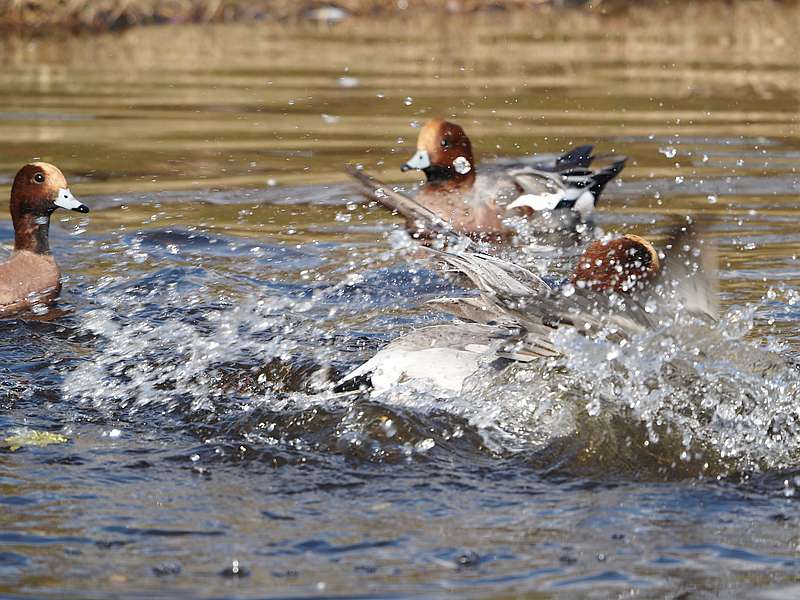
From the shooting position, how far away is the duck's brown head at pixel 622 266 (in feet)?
16.2

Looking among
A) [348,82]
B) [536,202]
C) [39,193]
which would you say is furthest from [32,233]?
[348,82]

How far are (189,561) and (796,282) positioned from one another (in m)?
4.15

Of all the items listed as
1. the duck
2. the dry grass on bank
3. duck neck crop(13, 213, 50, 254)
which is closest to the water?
duck neck crop(13, 213, 50, 254)

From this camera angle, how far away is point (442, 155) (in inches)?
338

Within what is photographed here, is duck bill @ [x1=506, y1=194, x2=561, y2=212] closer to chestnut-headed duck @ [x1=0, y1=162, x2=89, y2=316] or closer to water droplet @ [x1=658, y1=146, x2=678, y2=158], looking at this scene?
water droplet @ [x1=658, y1=146, x2=678, y2=158]

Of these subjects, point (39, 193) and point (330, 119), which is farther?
point (330, 119)

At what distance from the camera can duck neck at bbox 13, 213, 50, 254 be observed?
6.67m

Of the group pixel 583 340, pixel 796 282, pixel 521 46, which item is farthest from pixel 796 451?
pixel 521 46

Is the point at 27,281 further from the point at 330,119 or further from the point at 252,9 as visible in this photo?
the point at 252,9

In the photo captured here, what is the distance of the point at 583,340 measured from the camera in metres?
4.39

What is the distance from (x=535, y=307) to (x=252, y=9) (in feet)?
47.1

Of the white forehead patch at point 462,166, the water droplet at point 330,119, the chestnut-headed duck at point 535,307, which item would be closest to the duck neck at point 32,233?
the chestnut-headed duck at point 535,307

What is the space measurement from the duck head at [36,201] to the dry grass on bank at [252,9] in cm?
991

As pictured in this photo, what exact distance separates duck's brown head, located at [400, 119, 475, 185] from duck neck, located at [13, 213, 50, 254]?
8.61 ft
